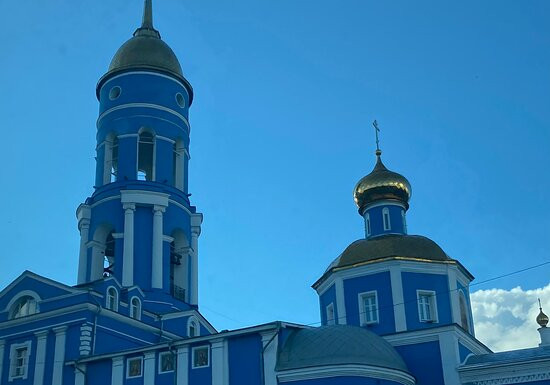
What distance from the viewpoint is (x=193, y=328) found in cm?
2345

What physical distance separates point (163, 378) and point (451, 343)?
6.81 m

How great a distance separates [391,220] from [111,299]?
7892mm

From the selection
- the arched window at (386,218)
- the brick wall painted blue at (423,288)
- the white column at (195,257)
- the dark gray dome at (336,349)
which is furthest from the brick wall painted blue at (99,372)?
the arched window at (386,218)

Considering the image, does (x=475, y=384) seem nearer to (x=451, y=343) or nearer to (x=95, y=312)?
(x=451, y=343)

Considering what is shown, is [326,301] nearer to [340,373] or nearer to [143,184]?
[340,373]

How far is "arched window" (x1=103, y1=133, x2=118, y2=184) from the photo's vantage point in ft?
82.6

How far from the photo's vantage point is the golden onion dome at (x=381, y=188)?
75.0ft

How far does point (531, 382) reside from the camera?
17875mm

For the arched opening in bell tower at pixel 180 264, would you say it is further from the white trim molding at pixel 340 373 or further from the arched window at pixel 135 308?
the white trim molding at pixel 340 373

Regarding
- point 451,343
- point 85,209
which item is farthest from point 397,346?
point 85,209

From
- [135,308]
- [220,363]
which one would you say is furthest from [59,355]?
[220,363]

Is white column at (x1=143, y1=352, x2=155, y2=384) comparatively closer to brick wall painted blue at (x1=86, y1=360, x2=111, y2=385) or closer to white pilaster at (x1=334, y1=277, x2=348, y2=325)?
brick wall painted blue at (x1=86, y1=360, x2=111, y2=385)

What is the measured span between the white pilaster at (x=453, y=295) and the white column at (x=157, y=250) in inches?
320

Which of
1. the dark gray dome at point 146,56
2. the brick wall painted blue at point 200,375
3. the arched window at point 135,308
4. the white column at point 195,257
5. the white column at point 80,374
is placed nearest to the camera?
the brick wall painted blue at point 200,375
